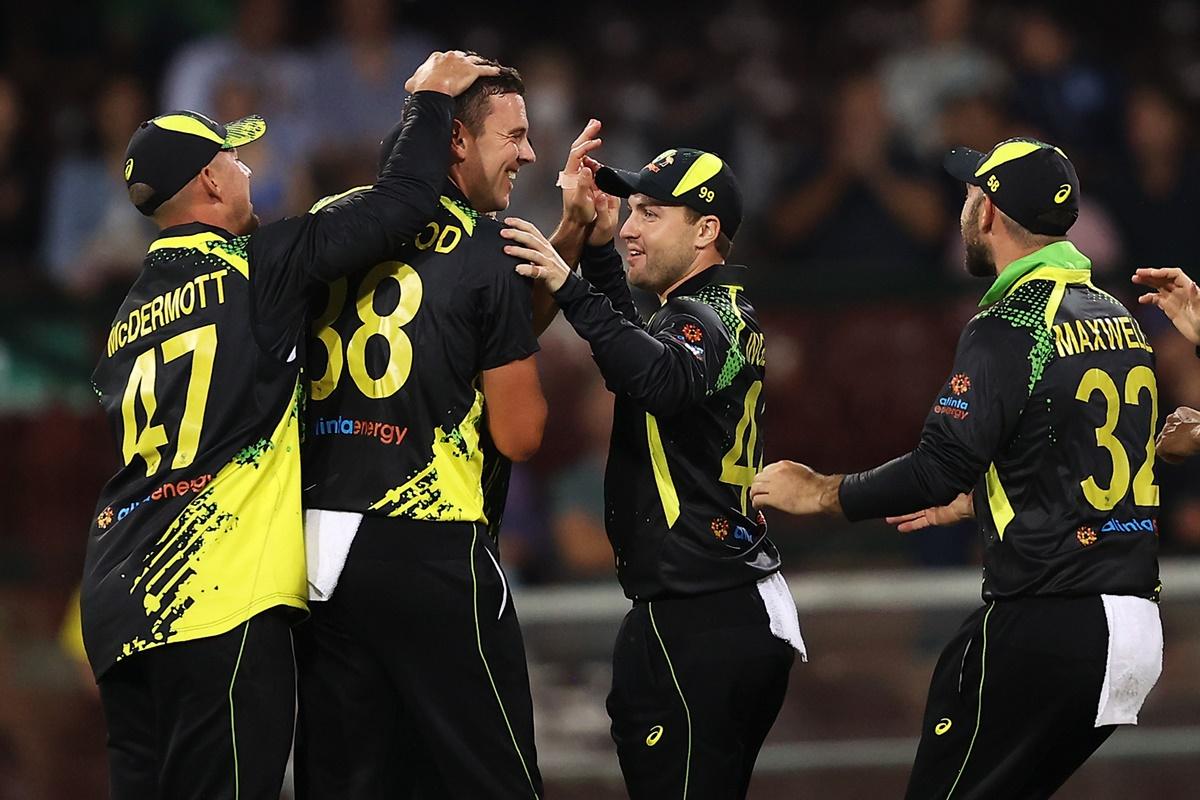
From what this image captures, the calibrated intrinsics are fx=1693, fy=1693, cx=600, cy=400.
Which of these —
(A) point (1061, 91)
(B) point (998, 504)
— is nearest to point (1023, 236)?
(B) point (998, 504)

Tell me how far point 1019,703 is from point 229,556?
187 centimetres

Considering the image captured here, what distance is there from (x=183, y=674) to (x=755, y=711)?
140 cm

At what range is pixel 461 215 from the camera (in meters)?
4.12

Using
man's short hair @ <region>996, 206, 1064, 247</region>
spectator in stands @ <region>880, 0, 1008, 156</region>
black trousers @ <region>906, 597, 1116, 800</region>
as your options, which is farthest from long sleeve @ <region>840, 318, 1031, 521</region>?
spectator in stands @ <region>880, 0, 1008, 156</region>

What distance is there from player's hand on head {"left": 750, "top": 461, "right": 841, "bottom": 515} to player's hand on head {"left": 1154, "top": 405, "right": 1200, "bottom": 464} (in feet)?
3.19

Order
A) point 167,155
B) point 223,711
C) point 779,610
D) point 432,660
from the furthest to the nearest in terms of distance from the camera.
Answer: point 779,610, point 167,155, point 432,660, point 223,711

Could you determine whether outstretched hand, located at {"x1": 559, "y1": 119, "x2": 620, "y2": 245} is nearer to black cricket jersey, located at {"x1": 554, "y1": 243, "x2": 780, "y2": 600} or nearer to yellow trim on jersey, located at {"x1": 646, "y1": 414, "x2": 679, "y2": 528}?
black cricket jersey, located at {"x1": 554, "y1": 243, "x2": 780, "y2": 600}

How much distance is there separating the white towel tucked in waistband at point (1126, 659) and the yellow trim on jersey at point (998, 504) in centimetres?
28

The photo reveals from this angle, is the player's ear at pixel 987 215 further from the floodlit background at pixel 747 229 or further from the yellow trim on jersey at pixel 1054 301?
the floodlit background at pixel 747 229

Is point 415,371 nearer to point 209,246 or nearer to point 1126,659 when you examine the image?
point 209,246

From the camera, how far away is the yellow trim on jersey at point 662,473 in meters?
4.22

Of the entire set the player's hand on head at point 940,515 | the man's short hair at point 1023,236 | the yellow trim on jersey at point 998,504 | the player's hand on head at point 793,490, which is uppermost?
the man's short hair at point 1023,236

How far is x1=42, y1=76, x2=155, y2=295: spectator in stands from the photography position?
896cm

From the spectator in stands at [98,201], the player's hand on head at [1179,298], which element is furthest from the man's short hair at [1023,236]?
the spectator in stands at [98,201]
